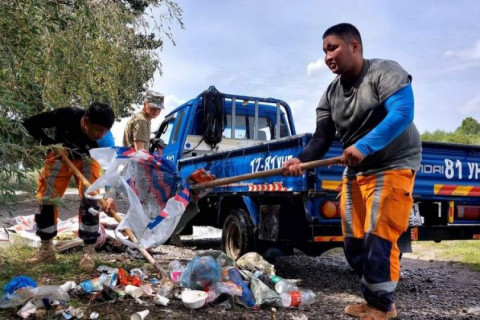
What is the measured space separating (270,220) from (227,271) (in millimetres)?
1001

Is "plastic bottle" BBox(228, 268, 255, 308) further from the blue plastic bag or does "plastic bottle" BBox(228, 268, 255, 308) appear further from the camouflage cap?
the camouflage cap

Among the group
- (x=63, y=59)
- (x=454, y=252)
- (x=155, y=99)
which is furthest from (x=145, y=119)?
(x=454, y=252)

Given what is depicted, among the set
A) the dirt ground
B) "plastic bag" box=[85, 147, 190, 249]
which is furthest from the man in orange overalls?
"plastic bag" box=[85, 147, 190, 249]

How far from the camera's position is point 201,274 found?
352cm

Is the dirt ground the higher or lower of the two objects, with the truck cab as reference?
lower

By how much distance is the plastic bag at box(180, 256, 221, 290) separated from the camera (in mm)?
3510

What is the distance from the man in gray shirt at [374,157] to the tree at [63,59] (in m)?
1.90

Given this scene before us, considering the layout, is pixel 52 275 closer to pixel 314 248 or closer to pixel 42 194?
pixel 42 194

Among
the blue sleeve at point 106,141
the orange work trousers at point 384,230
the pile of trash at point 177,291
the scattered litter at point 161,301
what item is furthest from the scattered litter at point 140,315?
the blue sleeve at point 106,141

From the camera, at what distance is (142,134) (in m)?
6.18

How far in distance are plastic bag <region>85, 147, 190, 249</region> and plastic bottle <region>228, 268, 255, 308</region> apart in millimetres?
593

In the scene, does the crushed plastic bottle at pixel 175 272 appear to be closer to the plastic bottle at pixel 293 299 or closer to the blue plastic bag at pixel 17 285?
the plastic bottle at pixel 293 299

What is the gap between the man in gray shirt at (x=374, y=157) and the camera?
286 centimetres

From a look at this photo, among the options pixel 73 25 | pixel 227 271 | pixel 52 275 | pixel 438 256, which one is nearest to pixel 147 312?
pixel 227 271
